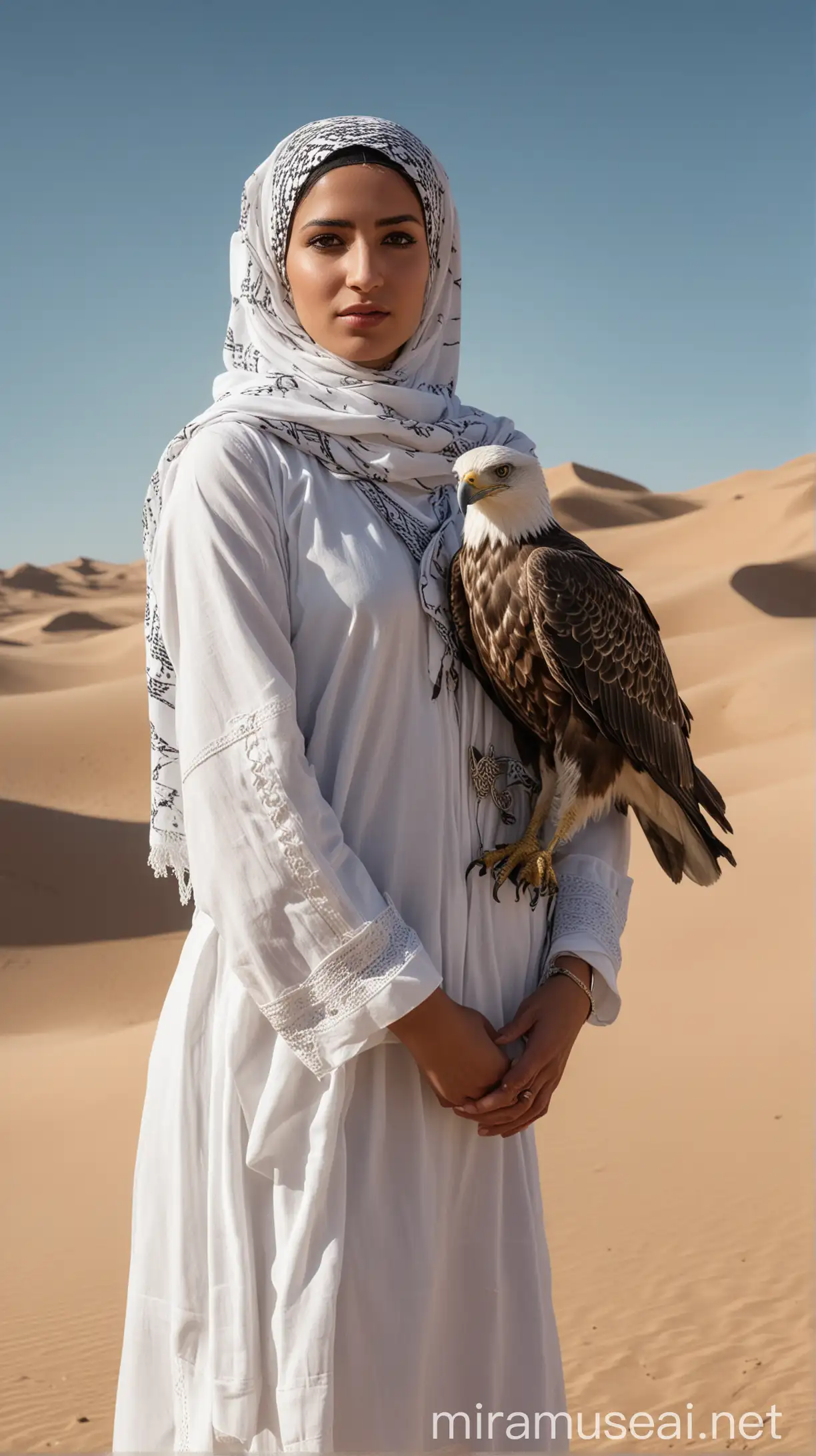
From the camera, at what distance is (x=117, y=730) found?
17.1 metres

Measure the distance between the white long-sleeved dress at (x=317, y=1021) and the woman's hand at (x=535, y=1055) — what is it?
0.20 feet

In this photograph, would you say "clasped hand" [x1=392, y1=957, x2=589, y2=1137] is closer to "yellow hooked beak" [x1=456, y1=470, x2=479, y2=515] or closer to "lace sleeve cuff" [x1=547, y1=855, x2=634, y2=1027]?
"lace sleeve cuff" [x1=547, y1=855, x2=634, y2=1027]

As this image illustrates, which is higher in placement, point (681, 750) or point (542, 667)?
point (542, 667)

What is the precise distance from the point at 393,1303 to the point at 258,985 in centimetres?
47

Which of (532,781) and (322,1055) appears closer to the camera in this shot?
(322,1055)

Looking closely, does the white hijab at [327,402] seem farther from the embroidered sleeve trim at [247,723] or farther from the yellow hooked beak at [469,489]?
the embroidered sleeve trim at [247,723]

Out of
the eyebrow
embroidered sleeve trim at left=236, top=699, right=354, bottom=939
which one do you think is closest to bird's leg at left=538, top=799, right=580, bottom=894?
embroidered sleeve trim at left=236, top=699, right=354, bottom=939

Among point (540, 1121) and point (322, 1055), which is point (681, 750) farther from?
point (540, 1121)

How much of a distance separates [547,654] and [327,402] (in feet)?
1.69

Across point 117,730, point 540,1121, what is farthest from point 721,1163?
point 117,730

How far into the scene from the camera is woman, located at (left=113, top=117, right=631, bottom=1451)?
1.66 meters

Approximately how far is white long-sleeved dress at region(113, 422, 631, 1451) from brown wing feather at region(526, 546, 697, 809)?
7.2 inches

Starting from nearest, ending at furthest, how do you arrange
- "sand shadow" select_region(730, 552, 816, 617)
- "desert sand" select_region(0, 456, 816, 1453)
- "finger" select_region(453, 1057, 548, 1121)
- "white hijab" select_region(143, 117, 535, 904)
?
1. "finger" select_region(453, 1057, 548, 1121)
2. "white hijab" select_region(143, 117, 535, 904)
3. "desert sand" select_region(0, 456, 816, 1453)
4. "sand shadow" select_region(730, 552, 816, 617)

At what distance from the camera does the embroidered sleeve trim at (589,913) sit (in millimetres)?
1973
